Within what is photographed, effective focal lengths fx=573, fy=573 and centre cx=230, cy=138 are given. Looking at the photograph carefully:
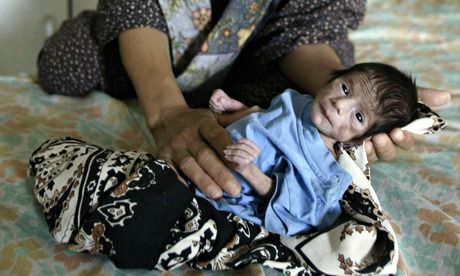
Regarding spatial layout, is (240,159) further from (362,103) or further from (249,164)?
(362,103)

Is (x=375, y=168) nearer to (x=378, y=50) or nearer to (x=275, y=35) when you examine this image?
(x=275, y=35)

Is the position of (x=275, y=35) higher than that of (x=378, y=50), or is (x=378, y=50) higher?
(x=275, y=35)

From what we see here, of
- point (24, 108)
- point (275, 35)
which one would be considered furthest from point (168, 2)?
point (24, 108)

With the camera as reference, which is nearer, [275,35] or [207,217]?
[207,217]

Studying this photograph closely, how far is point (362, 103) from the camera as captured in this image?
2.63 ft

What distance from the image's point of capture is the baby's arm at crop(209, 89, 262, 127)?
92cm

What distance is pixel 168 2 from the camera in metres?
1.13

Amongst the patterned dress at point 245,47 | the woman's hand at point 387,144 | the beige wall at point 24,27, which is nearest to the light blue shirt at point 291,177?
the woman's hand at point 387,144

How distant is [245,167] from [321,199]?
0.11 metres

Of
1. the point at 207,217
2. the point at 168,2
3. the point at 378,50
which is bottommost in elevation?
the point at 378,50

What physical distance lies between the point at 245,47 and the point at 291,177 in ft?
1.69

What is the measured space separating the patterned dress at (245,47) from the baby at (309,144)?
12.2 inches

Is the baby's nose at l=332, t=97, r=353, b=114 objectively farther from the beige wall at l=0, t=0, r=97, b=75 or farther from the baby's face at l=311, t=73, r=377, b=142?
the beige wall at l=0, t=0, r=97, b=75

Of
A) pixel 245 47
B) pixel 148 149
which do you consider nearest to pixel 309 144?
pixel 148 149
